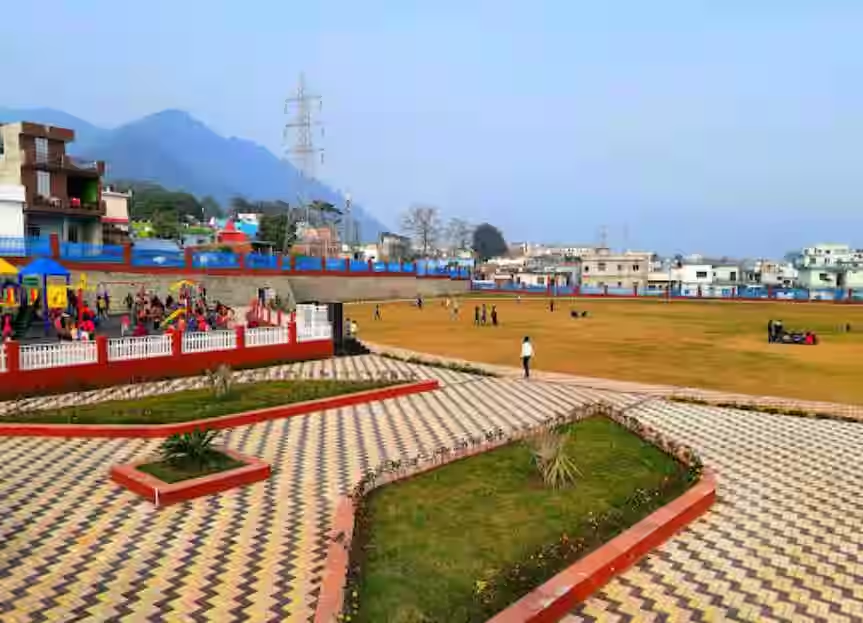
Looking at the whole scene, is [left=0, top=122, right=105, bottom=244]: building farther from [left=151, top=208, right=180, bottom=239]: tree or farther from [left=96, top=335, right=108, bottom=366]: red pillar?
[left=151, top=208, right=180, bottom=239]: tree

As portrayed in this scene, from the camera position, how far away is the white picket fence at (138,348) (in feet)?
54.0

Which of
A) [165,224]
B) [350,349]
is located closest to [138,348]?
[350,349]

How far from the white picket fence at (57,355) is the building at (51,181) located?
25.6 m

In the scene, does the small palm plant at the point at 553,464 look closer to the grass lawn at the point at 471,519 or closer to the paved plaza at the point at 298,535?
the grass lawn at the point at 471,519

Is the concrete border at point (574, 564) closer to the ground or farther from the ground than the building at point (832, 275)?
closer to the ground

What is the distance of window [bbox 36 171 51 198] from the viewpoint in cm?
3888

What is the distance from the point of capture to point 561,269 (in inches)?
4488

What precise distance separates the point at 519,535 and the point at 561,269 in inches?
4281

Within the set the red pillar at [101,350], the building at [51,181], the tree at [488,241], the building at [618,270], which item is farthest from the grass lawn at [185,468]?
the tree at [488,241]

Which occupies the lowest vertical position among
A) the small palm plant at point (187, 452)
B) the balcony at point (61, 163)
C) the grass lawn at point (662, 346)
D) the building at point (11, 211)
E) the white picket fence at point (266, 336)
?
the grass lawn at point (662, 346)

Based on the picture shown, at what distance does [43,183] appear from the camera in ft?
129

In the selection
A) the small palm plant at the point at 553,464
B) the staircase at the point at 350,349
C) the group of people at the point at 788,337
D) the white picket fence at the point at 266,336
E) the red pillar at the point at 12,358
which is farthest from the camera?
the group of people at the point at 788,337

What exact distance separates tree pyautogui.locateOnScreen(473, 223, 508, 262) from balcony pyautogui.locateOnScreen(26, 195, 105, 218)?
148m

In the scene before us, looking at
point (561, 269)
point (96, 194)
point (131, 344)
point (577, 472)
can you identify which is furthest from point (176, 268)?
point (561, 269)
